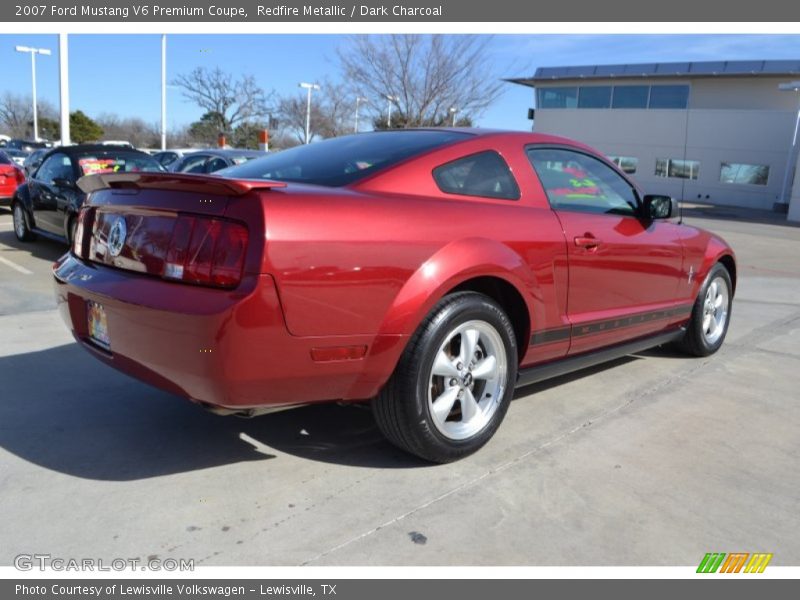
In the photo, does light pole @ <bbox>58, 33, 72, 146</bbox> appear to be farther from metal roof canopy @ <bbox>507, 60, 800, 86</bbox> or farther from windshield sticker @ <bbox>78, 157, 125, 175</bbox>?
metal roof canopy @ <bbox>507, 60, 800, 86</bbox>

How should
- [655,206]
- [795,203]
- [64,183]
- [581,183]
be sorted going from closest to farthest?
1. [581,183]
2. [655,206]
3. [64,183]
4. [795,203]

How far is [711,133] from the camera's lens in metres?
32.2

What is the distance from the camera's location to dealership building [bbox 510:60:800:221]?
30.8m

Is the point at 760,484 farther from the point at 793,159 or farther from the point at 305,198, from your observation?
the point at 793,159

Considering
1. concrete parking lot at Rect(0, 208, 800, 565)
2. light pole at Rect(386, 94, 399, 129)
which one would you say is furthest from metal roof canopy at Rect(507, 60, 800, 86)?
concrete parking lot at Rect(0, 208, 800, 565)

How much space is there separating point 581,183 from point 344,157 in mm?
1437

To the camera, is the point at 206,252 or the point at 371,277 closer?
the point at 206,252

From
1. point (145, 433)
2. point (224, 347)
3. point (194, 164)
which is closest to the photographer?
point (224, 347)

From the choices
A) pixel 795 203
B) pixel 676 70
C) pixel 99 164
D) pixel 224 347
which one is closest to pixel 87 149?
pixel 99 164

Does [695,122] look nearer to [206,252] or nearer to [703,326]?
[703,326]

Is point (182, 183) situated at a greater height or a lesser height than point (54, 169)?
greater

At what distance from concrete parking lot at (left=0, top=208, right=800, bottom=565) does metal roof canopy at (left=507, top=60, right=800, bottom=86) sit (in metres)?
33.5

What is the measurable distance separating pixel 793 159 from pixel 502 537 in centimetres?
3266
